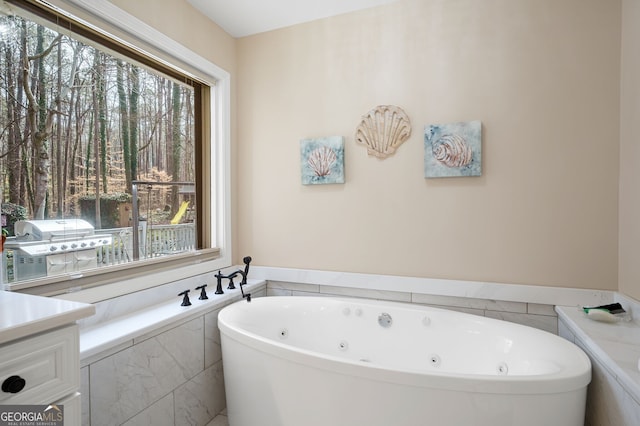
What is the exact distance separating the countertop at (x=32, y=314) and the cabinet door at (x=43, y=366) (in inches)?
1.3

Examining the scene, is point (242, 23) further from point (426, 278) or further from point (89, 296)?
point (426, 278)

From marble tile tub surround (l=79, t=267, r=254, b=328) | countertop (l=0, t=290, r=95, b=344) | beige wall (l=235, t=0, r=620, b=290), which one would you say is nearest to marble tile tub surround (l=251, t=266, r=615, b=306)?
beige wall (l=235, t=0, r=620, b=290)

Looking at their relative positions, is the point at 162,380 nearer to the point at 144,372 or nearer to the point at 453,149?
the point at 144,372

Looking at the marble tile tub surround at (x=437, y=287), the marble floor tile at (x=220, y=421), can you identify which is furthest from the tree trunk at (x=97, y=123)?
the marble floor tile at (x=220, y=421)

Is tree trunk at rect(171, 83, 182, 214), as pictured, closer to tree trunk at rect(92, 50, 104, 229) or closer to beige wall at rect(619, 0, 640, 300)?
tree trunk at rect(92, 50, 104, 229)

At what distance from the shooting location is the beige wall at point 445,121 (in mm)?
1837

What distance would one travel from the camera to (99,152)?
1.75m

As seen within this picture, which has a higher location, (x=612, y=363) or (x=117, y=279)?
(x=117, y=279)

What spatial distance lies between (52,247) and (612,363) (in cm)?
243

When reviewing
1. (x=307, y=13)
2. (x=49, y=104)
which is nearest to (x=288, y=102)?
(x=307, y=13)

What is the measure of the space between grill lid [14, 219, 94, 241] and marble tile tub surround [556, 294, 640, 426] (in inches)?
93.9

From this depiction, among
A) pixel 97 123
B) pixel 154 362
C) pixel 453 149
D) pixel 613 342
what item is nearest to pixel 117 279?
pixel 154 362

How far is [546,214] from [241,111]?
2.28m

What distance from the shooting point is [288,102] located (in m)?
2.53
